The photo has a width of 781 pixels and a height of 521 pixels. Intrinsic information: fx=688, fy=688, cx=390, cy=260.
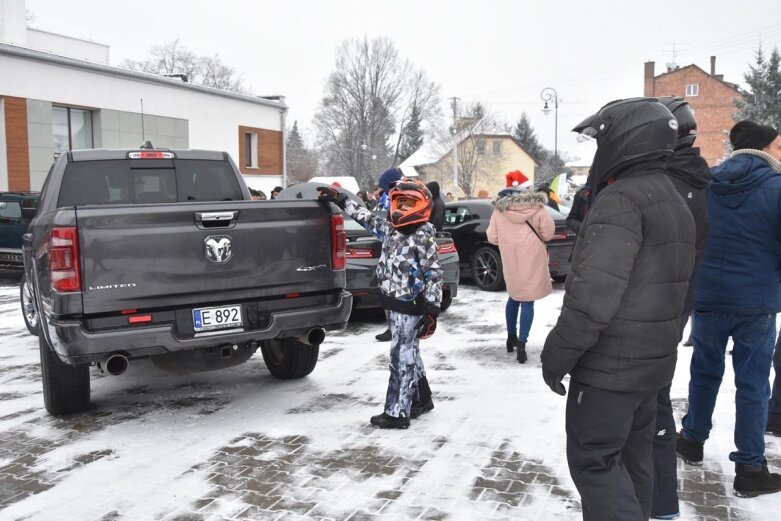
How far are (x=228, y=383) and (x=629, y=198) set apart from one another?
4.64 metres


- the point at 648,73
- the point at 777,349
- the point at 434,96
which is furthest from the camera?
the point at 434,96

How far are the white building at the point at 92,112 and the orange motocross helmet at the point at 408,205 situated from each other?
55.5 feet

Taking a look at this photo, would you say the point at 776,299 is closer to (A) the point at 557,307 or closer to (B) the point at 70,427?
(B) the point at 70,427

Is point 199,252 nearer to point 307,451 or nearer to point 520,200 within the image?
point 307,451

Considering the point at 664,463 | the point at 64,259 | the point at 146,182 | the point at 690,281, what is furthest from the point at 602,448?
the point at 146,182

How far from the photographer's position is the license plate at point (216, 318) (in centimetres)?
479

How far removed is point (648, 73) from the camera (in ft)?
205

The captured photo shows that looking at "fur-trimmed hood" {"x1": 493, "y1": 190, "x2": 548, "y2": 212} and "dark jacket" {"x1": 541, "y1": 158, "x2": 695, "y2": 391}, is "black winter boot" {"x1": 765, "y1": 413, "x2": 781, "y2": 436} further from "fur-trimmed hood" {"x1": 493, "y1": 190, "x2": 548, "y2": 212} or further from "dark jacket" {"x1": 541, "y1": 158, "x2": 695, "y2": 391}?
"fur-trimmed hood" {"x1": 493, "y1": 190, "x2": 548, "y2": 212}

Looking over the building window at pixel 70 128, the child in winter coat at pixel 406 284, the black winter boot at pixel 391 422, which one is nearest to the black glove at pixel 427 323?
the child in winter coat at pixel 406 284

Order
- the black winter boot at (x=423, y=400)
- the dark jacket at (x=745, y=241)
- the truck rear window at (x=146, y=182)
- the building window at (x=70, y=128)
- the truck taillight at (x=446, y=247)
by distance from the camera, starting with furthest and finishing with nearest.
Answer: the building window at (x=70, y=128), the truck taillight at (x=446, y=247), the truck rear window at (x=146, y=182), the black winter boot at (x=423, y=400), the dark jacket at (x=745, y=241)

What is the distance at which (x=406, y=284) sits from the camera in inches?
196

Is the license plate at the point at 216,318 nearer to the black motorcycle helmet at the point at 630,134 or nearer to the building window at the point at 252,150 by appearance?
the black motorcycle helmet at the point at 630,134

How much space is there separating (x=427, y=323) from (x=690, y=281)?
6.55ft

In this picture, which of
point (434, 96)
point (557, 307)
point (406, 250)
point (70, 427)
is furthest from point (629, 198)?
point (434, 96)
